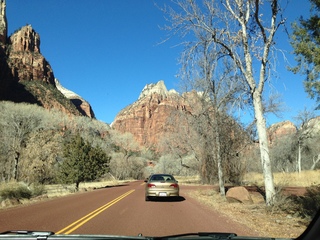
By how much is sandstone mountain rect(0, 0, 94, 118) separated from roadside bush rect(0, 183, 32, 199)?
89581mm

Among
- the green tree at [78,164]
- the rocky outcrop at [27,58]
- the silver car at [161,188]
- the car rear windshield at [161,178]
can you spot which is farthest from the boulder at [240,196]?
the rocky outcrop at [27,58]

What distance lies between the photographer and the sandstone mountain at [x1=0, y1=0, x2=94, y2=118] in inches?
4456

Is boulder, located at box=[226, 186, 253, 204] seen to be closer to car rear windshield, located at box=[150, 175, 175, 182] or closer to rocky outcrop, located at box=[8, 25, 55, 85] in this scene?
car rear windshield, located at box=[150, 175, 175, 182]

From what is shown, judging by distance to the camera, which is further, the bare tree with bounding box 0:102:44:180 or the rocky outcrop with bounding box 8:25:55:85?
the rocky outcrop with bounding box 8:25:55:85

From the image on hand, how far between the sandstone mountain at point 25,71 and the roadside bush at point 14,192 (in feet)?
294

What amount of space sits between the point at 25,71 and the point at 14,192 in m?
112

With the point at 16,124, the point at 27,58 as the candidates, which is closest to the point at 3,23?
the point at 27,58

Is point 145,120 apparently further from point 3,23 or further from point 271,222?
point 271,222

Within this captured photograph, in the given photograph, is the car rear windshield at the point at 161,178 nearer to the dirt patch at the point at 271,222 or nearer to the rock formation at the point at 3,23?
the dirt patch at the point at 271,222

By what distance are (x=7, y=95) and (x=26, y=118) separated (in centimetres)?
5987

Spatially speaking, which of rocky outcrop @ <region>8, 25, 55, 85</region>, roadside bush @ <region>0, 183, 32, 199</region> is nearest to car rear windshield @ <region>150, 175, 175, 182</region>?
roadside bush @ <region>0, 183, 32, 199</region>

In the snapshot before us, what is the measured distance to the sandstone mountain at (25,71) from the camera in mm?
113188

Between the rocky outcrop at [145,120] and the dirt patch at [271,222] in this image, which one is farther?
the rocky outcrop at [145,120]

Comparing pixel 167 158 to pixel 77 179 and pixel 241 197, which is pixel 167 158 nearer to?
pixel 77 179
